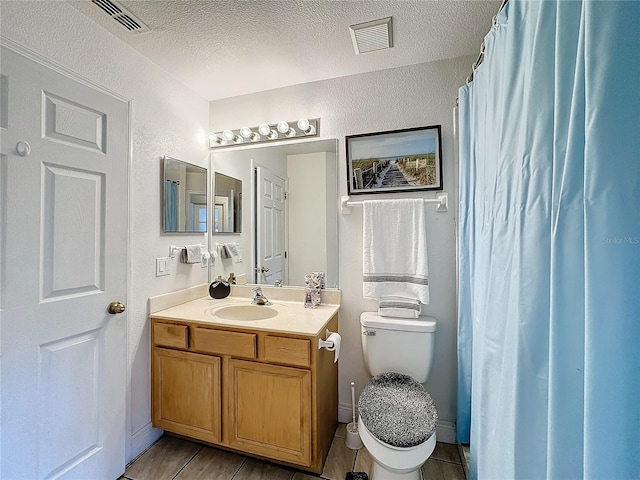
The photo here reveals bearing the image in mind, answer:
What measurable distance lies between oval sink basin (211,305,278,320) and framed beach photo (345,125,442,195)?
99 cm

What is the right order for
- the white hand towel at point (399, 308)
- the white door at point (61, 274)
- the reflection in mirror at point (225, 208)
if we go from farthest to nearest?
the reflection in mirror at point (225, 208) < the white hand towel at point (399, 308) < the white door at point (61, 274)

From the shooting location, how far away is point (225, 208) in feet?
7.19

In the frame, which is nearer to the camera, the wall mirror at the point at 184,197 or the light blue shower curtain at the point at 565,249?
the light blue shower curtain at the point at 565,249

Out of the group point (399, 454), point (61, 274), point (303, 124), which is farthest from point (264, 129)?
point (399, 454)

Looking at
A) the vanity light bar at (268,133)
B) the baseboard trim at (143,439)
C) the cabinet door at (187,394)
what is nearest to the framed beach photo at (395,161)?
the vanity light bar at (268,133)

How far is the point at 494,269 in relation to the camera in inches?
36.3

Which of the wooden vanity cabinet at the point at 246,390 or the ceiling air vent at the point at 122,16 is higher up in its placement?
the ceiling air vent at the point at 122,16

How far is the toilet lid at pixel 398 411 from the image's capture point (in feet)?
3.77

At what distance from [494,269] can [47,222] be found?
Result: 1772 mm

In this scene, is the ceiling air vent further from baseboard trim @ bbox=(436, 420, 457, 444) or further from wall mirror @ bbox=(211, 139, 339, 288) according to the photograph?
baseboard trim @ bbox=(436, 420, 457, 444)

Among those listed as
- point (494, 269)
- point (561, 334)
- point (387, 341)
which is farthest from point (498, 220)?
point (387, 341)

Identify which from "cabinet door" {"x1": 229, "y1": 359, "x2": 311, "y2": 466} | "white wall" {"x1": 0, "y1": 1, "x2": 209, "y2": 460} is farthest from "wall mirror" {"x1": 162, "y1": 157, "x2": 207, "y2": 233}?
"cabinet door" {"x1": 229, "y1": 359, "x2": 311, "y2": 466}

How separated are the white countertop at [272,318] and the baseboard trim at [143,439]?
676 millimetres

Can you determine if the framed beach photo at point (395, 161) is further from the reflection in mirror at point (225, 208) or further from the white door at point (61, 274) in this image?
the white door at point (61, 274)
